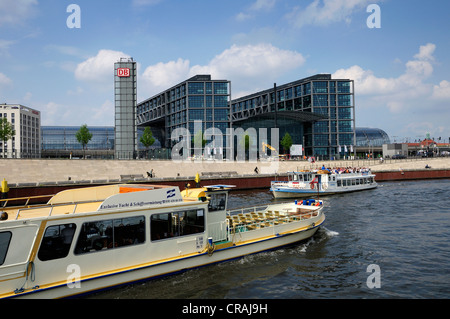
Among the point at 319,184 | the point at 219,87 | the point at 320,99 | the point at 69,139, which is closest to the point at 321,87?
the point at 320,99

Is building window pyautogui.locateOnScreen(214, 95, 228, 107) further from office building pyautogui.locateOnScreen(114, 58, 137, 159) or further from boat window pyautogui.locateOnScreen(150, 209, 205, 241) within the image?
boat window pyautogui.locateOnScreen(150, 209, 205, 241)

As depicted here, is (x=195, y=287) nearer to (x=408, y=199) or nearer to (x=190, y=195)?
(x=190, y=195)

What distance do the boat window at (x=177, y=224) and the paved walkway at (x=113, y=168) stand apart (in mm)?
36581

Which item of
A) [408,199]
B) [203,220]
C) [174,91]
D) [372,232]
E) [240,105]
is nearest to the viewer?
[203,220]

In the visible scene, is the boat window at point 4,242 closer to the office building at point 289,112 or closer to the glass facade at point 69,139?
the office building at point 289,112

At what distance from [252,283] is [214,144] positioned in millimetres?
90081

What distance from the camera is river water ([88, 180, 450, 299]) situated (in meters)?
13.1

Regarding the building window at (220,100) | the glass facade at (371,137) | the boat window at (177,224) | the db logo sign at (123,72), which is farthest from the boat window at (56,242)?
the glass facade at (371,137)

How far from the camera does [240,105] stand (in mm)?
159375

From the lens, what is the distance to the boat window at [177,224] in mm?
13570

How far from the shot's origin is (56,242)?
36.9 ft

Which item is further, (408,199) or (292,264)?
(408,199)

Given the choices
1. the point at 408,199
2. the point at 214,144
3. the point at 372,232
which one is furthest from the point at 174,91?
the point at 372,232

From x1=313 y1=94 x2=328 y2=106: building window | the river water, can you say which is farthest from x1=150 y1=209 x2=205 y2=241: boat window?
x1=313 y1=94 x2=328 y2=106: building window
